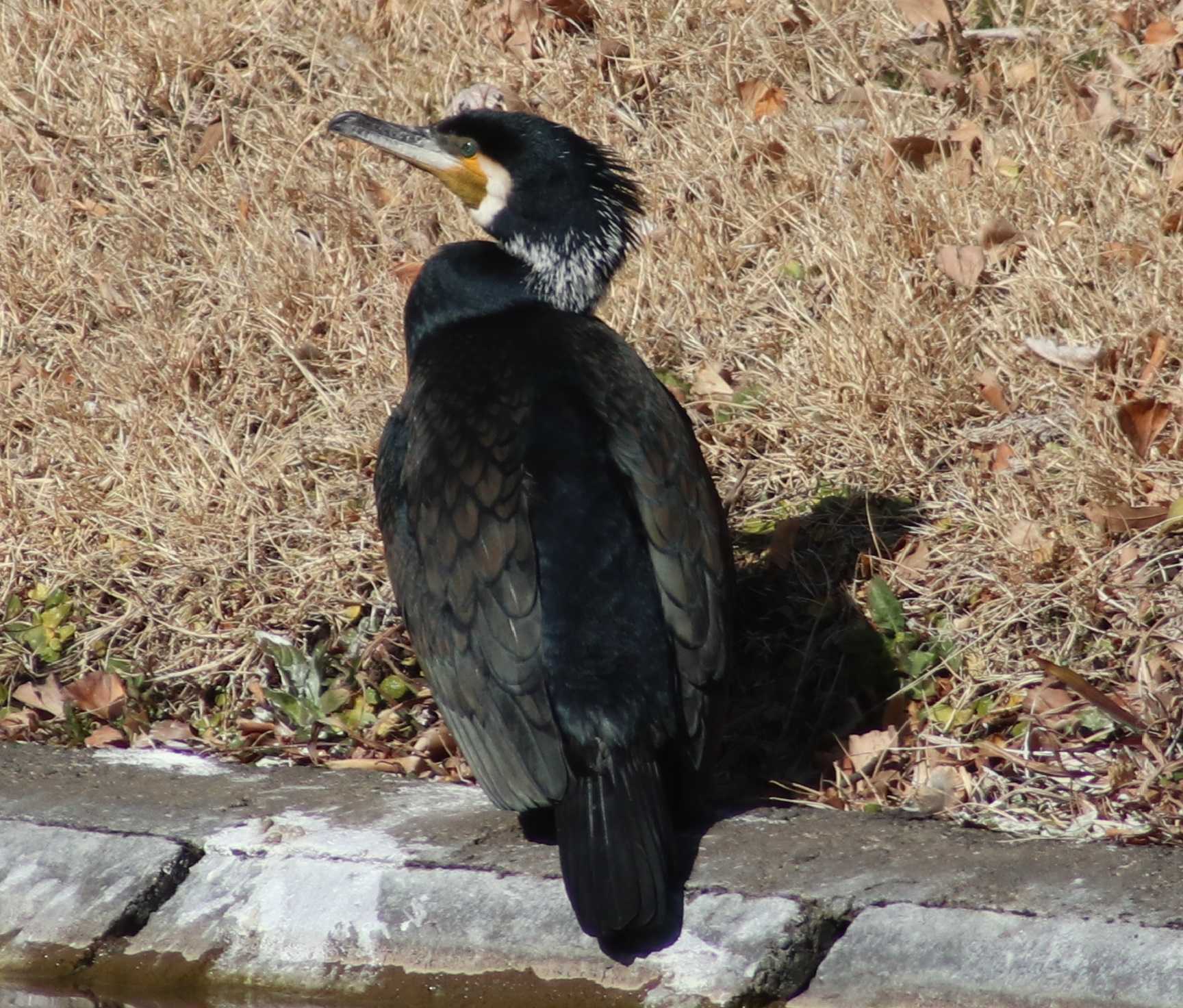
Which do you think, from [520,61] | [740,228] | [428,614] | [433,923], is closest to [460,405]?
[428,614]

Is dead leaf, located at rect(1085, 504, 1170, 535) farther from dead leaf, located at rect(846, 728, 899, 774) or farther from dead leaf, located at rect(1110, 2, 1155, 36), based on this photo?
dead leaf, located at rect(1110, 2, 1155, 36)

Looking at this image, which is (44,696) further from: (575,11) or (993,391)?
(575,11)

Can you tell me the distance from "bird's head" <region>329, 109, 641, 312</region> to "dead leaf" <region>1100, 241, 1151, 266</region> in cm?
159

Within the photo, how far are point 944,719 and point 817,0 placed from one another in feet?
11.6

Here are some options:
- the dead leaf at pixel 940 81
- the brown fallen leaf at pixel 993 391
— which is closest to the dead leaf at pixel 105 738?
the brown fallen leaf at pixel 993 391

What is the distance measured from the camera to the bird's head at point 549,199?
4.20 m

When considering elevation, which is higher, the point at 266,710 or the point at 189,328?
the point at 189,328

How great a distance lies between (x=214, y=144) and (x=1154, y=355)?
3.90 metres

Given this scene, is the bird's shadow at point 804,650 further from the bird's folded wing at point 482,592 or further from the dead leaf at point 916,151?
the dead leaf at point 916,151

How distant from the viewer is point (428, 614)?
3.56 metres

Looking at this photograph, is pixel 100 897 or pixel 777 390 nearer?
pixel 100 897

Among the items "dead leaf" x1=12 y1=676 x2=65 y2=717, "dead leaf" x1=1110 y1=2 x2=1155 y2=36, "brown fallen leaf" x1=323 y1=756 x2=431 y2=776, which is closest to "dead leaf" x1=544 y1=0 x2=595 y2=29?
"dead leaf" x1=1110 y1=2 x2=1155 y2=36

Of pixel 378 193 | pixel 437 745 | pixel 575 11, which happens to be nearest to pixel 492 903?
pixel 437 745

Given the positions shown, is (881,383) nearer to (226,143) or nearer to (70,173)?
(226,143)
